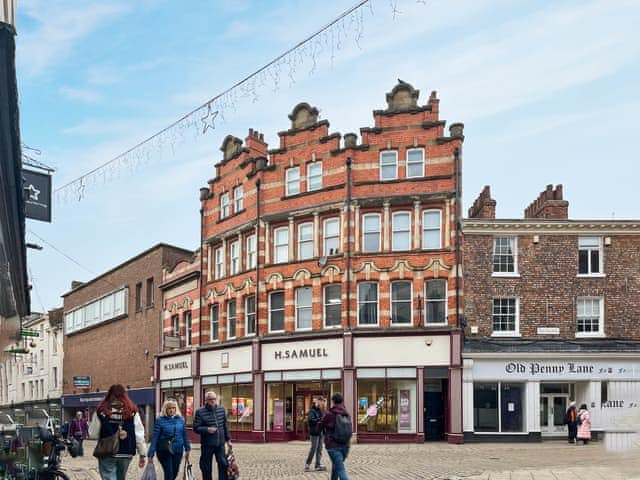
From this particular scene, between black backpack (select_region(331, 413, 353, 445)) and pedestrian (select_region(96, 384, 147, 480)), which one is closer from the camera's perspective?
pedestrian (select_region(96, 384, 147, 480))

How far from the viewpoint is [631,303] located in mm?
32281

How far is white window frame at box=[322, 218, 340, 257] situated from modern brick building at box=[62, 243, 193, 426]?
13.9 metres

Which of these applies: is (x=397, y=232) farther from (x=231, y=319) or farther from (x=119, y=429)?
(x=119, y=429)

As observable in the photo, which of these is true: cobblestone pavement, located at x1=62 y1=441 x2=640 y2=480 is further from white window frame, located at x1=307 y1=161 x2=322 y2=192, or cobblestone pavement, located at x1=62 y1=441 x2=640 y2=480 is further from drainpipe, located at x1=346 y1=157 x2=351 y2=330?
white window frame, located at x1=307 y1=161 x2=322 y2=192

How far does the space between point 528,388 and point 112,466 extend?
23331mm

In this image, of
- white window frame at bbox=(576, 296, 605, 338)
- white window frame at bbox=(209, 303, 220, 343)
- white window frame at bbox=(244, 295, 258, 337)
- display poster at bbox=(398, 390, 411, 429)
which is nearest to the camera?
white window frame at bbox=(576, 296, 605, 338)

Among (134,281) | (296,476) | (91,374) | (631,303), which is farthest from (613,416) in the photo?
(91,374)

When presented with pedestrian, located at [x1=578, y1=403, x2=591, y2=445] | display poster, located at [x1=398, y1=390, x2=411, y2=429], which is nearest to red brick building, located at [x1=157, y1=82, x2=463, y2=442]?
display poster, located at [x1=398, y1=390, x2=411, y2=429]

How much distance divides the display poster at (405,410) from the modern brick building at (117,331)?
57.9ft

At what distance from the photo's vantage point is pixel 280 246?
120 feet

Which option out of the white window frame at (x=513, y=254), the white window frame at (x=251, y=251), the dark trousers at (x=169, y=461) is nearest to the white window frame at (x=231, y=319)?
the white window frame at (x=251, y=251)

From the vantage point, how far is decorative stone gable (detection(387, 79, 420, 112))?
34094 millimetres

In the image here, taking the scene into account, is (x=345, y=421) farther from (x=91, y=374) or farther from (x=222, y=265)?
(x=91, y=374)

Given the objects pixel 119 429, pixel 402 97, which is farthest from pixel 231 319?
pixel 119 429
